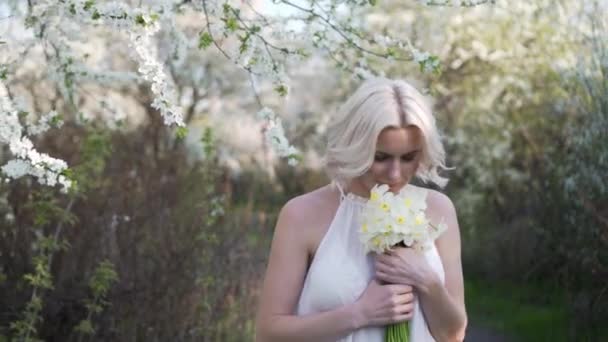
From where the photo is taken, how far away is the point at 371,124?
2.87 meters

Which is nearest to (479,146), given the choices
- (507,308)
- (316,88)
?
(507,308)

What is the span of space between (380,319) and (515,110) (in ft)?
32.7

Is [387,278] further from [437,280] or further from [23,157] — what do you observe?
[23,157]

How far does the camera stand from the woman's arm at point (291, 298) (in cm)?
288

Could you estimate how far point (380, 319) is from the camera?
9.41ft

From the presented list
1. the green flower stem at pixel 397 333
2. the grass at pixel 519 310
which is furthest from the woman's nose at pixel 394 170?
the grass at pixel 519 310

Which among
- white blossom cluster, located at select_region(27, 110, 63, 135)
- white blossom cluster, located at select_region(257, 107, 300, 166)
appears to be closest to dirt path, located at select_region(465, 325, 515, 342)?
white blossom cluster, located at select_region(257, 107, 300, 166)

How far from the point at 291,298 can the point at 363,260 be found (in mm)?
260

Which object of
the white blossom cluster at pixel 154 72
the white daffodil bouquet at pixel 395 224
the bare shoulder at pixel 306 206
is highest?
the white blossom cluster at pixel 154 72

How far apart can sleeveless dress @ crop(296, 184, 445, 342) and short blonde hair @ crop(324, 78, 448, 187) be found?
7.8 inches

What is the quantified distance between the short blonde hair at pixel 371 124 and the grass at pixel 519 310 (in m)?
4.93

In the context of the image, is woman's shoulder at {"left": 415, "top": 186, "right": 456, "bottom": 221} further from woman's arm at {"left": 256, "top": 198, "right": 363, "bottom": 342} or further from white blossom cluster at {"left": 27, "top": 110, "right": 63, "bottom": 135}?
white blossom cluster at {"left": 27, "top": 110, "right": 63, "bottom": 135}

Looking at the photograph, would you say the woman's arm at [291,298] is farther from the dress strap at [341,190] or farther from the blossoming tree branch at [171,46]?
the blossoming tree branch at [171,46]

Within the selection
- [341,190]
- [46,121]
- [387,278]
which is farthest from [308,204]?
[46,121]
